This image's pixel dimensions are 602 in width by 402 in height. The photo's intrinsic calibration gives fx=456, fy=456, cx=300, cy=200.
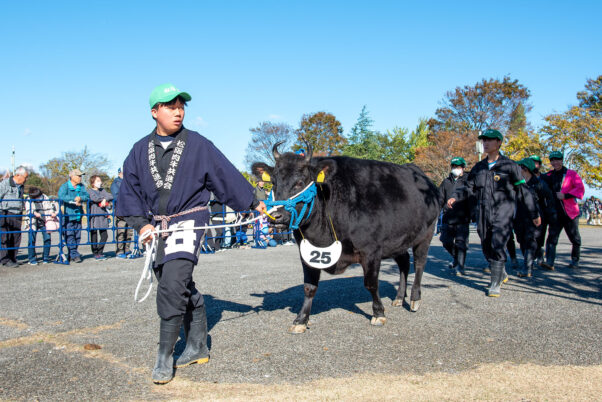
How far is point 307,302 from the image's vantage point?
16.4 ft

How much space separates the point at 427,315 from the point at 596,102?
4105 centimetres

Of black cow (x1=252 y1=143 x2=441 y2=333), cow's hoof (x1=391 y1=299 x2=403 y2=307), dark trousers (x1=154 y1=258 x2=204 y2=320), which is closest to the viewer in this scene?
dark trousers (x1=154 y1=258 x2=204 y2=320)

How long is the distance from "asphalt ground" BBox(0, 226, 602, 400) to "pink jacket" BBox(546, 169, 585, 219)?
1.51m

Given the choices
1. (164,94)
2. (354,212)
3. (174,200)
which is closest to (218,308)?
(354,212)

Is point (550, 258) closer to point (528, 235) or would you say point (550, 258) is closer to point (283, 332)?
point (528, 235)

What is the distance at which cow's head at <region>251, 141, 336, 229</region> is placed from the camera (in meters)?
4.56

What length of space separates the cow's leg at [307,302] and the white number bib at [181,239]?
177cm

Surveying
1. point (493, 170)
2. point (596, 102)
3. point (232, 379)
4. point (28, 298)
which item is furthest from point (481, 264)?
point (596, 102)

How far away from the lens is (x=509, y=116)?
1535 inches

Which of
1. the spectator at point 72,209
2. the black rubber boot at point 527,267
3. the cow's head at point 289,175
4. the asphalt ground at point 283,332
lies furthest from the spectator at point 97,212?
the black rubber boot at point 527,267

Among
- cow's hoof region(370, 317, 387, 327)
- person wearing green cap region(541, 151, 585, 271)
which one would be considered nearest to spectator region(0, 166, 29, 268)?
cow's hoof region(370, 317, 387, 327)

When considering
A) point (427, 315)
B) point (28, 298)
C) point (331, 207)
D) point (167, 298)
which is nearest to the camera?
point (167, 298)

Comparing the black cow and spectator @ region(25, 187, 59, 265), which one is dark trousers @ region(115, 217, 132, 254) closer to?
spectator @ region(25, 187, 59, 265)

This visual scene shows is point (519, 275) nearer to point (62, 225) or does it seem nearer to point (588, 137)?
point (62, 225)
